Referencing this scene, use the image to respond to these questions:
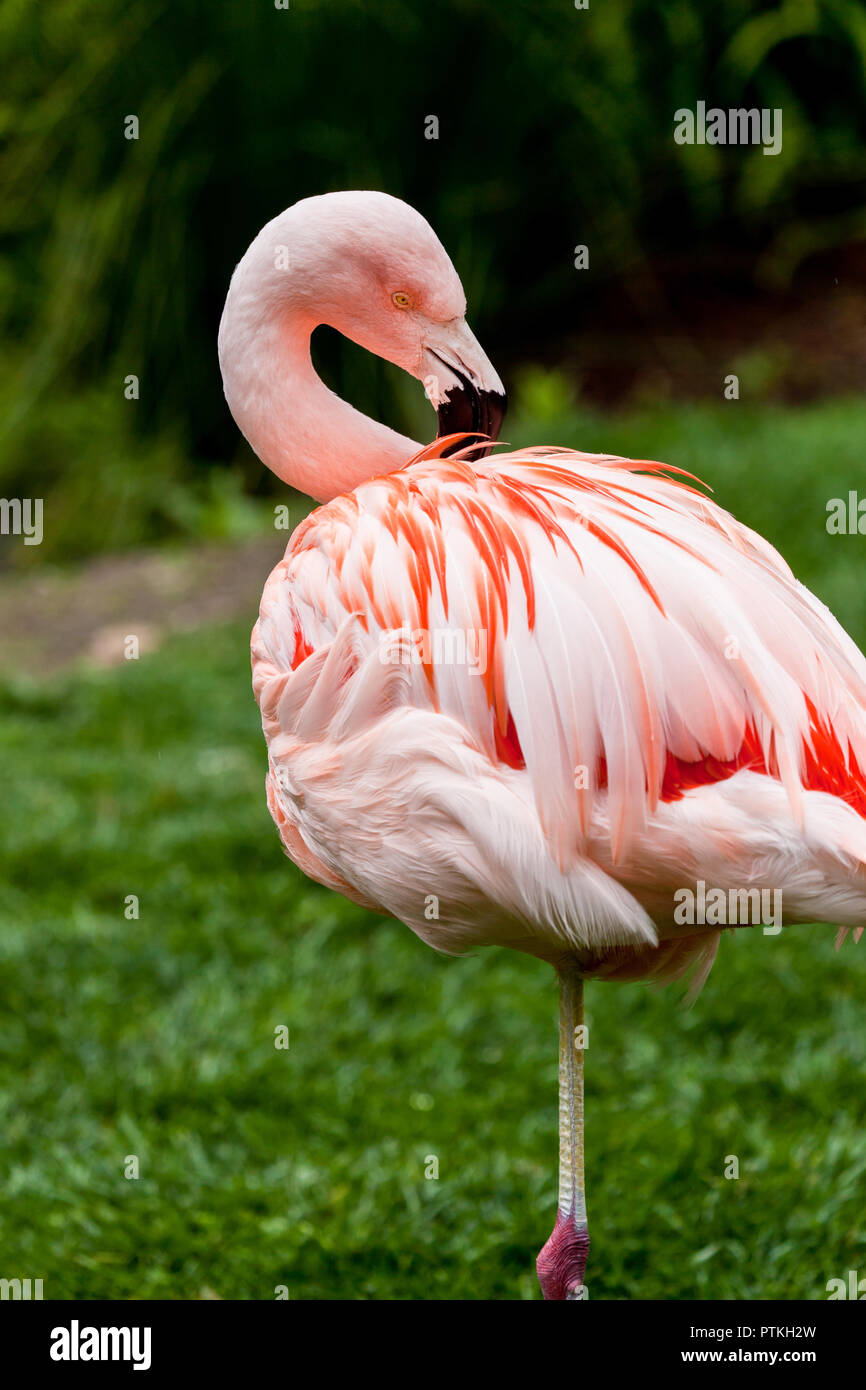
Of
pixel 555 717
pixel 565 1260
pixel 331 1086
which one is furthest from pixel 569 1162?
pixel 331 1086

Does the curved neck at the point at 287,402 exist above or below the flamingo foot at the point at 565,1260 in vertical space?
above

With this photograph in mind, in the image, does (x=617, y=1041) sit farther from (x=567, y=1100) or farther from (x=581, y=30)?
(x=581, y=30)

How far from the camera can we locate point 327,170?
6.20 metres

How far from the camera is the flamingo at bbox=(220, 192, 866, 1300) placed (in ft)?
4.82

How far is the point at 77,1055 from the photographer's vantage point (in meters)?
3.28

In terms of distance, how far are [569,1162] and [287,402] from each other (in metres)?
0.94

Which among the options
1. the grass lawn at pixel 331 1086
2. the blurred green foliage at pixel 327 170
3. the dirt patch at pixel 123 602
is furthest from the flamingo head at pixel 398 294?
the blurred green foliage at pixel 327 170

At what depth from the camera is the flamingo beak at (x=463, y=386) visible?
5.52 ft

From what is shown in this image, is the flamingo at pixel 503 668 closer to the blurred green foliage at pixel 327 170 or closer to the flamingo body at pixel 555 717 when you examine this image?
the flamingo body at pixel 555 717

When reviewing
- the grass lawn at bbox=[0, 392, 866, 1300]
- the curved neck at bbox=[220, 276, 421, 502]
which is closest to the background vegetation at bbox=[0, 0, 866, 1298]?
the grass lawn at bbox=[0, 392, 866, 1300]

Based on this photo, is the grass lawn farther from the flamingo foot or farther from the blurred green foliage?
the blurred green foliage

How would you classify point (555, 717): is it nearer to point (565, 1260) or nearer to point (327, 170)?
point (565, 1260)

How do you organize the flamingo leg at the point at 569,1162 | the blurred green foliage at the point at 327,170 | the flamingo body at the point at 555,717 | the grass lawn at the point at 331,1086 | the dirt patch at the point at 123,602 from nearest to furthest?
the flamingo body at the point at 555,717, the flamingo leg at the point at 569,1162, the grass lawn at the point at 331,1086, the dirt patch at the point at 123,602, the blurred green foliage at the point at 327,170
